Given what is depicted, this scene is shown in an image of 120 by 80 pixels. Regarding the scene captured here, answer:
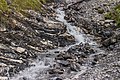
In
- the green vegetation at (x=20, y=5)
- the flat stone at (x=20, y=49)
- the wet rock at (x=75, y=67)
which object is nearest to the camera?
the wet rock at (x=75, y=67)

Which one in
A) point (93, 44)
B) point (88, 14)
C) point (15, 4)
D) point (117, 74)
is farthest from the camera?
point (88, 14)

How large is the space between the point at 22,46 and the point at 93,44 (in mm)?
12400

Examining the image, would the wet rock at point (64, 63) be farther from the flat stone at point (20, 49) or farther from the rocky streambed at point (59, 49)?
the flat stone at point (20, 49)

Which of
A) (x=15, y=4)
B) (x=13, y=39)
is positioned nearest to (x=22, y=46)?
(x=13, y=39)

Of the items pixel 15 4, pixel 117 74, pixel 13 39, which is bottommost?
pixel 117 74

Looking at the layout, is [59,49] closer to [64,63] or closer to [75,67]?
[64,63]

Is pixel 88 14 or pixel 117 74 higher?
pixel 88 14

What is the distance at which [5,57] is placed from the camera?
42.8m

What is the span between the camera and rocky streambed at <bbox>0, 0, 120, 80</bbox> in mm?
39562

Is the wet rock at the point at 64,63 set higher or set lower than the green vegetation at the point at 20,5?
lower

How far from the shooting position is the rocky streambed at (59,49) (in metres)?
39.6

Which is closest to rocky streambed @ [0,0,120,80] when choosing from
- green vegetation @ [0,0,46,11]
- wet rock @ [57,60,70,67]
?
wet rock @ [57,60,70,67]

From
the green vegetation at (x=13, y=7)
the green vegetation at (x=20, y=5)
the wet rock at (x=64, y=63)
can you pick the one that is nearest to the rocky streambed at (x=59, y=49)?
the wet rock at (x=64, y=63)

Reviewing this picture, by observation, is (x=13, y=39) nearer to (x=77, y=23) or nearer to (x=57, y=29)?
(x=57, y=29)
